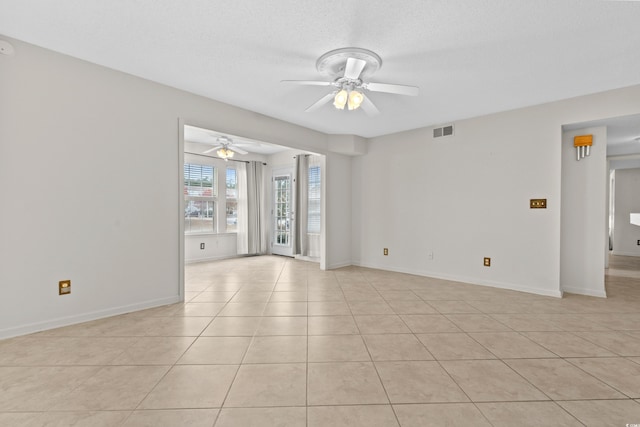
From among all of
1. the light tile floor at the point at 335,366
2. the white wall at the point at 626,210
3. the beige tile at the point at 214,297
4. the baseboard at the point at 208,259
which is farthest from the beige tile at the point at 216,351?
the white wall at the point at 626,210

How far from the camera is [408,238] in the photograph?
5.38m

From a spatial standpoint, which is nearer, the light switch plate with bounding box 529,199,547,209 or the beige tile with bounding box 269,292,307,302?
the beige tile with bounding box 269,292,307,302

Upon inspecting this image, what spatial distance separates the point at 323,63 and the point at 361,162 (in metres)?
3.40

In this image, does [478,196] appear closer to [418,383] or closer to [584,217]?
[584,217]

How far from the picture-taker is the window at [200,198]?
21.3ft

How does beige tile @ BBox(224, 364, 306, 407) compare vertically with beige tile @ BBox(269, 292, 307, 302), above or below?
above

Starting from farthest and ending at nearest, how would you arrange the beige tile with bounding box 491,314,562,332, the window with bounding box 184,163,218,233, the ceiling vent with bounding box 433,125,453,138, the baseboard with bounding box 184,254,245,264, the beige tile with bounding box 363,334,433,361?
1. the window with bounding box 184,163,218,233
2. the baseboard with bounding box 184,254,245,264
3. the ceiling vent with bounding box 433,125,453,138
4. the beige tile with bounding box 491,314,562,332
5. the beige tile with bounding box 363,334,433,361

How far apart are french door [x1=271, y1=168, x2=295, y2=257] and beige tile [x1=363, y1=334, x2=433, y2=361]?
15.6 ft

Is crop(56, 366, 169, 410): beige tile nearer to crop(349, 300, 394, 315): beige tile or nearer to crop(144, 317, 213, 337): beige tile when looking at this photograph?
crop(144, 317, 213, 337): beige tile

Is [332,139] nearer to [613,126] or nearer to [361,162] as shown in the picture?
[361,162]

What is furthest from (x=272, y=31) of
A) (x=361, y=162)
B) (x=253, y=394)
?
(x=361, y=162)

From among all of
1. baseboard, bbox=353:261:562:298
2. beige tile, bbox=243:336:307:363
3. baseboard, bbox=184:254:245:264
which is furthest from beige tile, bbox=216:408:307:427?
baseboard, bbox=184:254:245:264

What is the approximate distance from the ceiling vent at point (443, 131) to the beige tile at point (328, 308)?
327 centimetres

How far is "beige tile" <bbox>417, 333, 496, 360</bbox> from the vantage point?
7.40 feet
